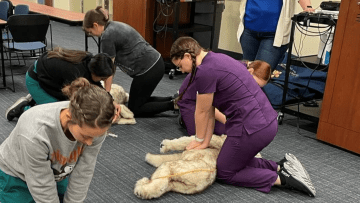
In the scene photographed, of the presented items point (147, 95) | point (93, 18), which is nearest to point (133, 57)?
point (147, 95)

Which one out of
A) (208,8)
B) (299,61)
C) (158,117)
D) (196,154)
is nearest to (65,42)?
(208,8)

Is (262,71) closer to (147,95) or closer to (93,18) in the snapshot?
(147,95)

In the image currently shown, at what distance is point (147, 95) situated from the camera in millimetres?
3449

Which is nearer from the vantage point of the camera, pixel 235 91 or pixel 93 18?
pixel 235 91

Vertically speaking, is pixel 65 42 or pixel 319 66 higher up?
pixel 319 66

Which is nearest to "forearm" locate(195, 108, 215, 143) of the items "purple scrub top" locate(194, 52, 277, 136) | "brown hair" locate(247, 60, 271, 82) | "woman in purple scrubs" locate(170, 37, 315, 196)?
"woman in purple scrubs" locate(170, 37, 315, 196)

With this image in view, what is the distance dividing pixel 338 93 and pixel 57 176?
2253mm

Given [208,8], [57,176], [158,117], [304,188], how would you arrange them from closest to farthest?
[57,176] → [304,188] → [158,117] → [208,8]

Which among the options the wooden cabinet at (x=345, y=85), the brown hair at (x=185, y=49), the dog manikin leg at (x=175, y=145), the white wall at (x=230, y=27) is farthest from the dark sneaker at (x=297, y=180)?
the white wall at (x=230, y=27)

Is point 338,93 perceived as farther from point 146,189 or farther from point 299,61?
point 146,189

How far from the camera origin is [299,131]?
136 inches

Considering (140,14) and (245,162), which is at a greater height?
(140,14)

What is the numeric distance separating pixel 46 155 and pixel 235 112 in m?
1.24

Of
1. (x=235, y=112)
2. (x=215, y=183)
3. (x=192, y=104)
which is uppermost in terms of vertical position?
(x=235, y=112)
